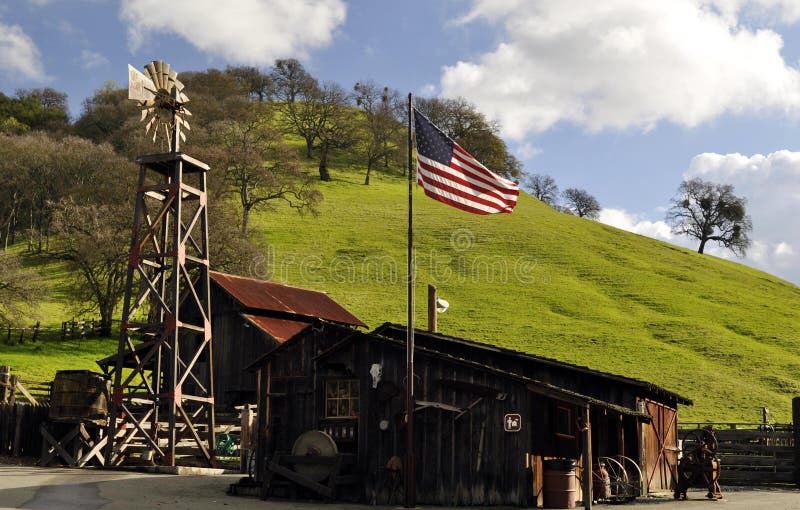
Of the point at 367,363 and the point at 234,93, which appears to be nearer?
the point at 367,363

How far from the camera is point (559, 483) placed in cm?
2097

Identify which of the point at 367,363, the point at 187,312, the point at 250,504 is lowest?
the point at 250,504

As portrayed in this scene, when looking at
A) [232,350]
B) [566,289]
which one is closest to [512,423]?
[232,350]

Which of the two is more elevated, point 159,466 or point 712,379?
point 712,379

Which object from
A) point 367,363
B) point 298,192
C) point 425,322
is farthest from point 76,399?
point 298,192

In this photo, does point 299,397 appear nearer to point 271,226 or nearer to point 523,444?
point 523,444

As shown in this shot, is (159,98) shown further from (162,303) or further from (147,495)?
(147,495)

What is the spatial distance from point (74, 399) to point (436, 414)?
47.3ft

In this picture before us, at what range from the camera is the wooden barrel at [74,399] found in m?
29.3

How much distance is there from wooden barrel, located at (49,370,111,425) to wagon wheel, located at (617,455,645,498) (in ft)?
58.3

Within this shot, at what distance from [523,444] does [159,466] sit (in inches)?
534

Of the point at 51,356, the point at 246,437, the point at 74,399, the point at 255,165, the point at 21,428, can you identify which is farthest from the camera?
the point at 255,165

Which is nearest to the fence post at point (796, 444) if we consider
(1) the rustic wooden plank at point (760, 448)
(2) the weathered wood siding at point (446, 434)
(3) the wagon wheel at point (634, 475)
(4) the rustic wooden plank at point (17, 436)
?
(1) the rustic wooden plank at point (760, 448)

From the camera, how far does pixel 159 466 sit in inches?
1108
